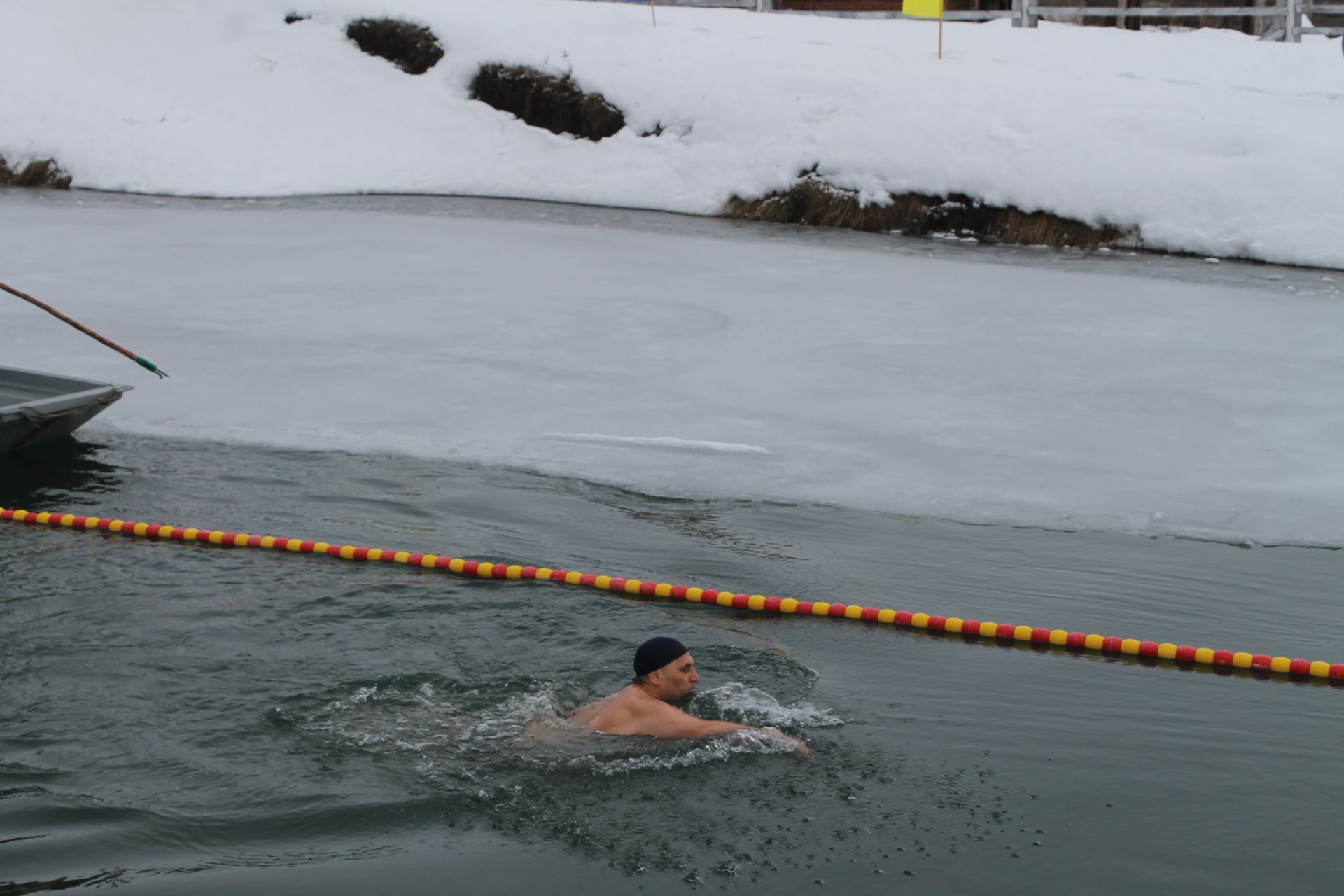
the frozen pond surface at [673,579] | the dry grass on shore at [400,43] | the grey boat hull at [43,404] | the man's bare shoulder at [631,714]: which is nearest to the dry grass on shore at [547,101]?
the dry grass on shore at [400,43]

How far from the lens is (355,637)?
6477 mm

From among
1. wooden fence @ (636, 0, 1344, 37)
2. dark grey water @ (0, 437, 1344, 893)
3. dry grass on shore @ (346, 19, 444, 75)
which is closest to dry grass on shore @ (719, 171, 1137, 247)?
wooden fence @ (636, 0, 1344, 37)

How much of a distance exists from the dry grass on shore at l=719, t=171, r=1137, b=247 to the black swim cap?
36.4 ft

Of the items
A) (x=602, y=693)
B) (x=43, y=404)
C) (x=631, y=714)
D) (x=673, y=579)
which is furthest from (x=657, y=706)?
(x=43, y=404)

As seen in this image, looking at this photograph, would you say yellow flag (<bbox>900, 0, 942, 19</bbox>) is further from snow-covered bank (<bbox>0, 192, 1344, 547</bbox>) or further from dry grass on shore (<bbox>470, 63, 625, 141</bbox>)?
snow-covered bank (<bbox>0, 192, 1344, 547</bbox>)

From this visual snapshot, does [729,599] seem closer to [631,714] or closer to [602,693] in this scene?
[602,693]

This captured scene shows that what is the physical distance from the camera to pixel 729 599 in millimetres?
→ 6906

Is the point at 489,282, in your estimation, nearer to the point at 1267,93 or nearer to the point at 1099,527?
the point at 1099,527

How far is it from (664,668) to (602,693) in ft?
1.99

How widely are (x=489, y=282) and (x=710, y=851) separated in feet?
29.3

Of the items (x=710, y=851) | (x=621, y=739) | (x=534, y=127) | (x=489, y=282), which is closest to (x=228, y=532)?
(x=621, y=739)

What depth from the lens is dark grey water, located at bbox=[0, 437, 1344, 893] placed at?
15.0 ft

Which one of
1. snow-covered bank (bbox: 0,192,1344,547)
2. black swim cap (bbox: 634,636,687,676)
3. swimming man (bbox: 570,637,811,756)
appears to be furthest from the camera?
snow-covered bank (bbox: 0,192,1344,547)

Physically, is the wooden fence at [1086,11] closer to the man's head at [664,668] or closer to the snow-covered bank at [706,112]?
the snow-covered bank at [706,112]
